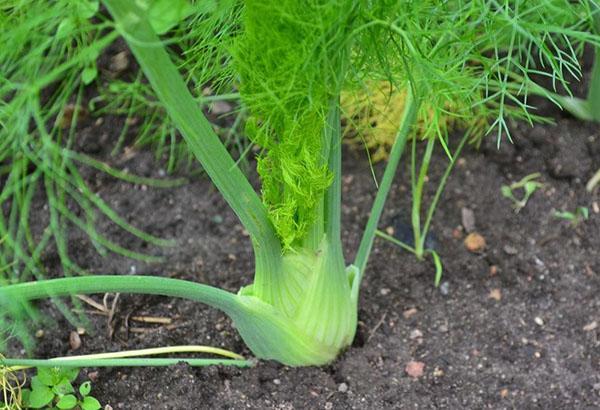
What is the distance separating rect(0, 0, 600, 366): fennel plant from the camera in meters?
0.74

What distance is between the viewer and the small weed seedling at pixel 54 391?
98 centimetres

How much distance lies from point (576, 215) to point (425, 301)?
0.29 meters

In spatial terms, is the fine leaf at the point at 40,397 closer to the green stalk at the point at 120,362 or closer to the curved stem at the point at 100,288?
the green stalk at the point at 120,362

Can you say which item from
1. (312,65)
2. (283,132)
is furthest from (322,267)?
(312,65)

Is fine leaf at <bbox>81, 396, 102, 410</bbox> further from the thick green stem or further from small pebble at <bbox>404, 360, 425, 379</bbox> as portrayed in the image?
the thick green stem

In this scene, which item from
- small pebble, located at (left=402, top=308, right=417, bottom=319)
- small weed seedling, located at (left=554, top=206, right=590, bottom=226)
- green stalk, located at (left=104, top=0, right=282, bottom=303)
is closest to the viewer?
green stalk, located at (left=104, top=0, right=282, bottom=303)

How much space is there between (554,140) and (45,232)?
818 millimetres

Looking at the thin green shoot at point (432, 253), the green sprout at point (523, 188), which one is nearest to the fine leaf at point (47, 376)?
the thin green shoot at point (432, 253)

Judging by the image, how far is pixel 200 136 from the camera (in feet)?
2.53

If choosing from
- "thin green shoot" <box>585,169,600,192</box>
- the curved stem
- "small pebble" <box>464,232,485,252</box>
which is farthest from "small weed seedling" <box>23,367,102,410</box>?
"thin green shoot" <box>585,169,600,192</box>

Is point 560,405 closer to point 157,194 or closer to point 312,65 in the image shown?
point 312,65

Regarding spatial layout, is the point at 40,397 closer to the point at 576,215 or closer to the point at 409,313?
the point at 409,313

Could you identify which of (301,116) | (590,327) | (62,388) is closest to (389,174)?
(301,116)

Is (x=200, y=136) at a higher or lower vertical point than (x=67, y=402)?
higher
